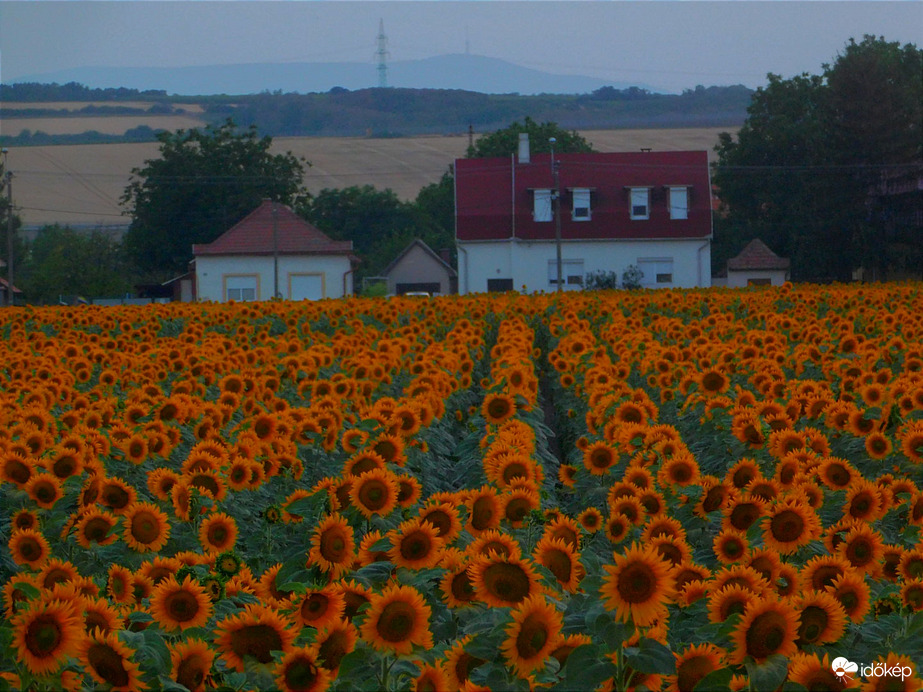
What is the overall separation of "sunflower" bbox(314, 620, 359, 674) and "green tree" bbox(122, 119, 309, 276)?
204ft

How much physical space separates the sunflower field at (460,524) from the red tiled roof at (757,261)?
134 feet

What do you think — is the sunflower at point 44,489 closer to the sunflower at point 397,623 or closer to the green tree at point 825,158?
the sunflower at point 397,623

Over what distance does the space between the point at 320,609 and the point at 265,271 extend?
52.0 metres

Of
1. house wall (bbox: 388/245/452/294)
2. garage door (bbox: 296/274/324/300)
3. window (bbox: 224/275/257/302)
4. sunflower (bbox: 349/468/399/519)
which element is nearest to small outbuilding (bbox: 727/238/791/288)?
house wall (bbox: 388/245/452/294)

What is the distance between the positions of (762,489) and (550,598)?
78.4 inches

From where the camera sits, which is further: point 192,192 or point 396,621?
point 192,192

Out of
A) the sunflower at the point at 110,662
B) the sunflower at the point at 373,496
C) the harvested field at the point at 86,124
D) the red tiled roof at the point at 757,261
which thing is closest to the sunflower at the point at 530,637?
the sunflower at the point at 110,662

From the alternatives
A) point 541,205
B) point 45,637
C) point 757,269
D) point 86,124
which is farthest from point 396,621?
point 86,124

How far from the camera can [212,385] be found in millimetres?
8992

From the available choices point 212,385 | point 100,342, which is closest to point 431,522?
point 212,385

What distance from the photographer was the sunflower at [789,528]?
402 centimetres

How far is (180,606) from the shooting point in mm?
3303

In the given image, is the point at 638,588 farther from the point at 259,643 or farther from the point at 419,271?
the point at 419,271

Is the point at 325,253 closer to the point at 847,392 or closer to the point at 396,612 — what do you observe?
the point at 847,392
